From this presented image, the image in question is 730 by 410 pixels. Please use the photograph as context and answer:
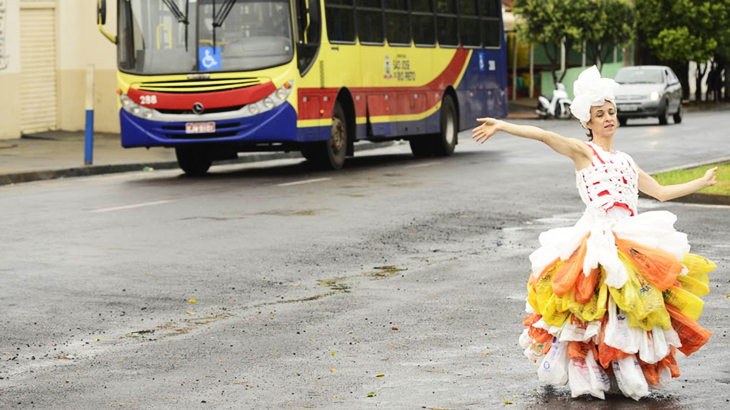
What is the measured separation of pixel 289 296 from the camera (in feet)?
29.2

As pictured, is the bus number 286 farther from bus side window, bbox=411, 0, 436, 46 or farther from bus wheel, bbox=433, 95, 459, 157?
bus wheel, bbox=433, 95, 459, 157

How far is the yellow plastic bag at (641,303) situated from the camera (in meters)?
5.66

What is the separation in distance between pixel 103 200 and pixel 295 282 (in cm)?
651

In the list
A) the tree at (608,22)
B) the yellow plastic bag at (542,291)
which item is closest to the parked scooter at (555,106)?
the tree at (608,22)

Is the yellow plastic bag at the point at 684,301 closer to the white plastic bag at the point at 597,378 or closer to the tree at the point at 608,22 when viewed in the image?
the white plastic bag at the point at 597,378

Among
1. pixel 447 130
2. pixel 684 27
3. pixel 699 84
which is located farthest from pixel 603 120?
pixel 699 84

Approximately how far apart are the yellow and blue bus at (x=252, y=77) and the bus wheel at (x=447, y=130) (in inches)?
83.8

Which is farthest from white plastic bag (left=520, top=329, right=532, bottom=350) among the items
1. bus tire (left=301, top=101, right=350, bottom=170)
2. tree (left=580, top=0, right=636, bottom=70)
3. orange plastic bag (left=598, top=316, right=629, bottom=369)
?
tree (left=580, top=0, right=636, bottom=70)

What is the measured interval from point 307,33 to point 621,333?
14498 mm

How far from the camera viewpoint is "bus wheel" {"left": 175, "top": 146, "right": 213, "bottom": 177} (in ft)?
67.7

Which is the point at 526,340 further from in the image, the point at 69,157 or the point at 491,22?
the point at 491,22

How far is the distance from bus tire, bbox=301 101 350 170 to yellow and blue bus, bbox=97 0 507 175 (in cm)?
2

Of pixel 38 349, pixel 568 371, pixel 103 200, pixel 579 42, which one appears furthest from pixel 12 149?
pixel 579 42

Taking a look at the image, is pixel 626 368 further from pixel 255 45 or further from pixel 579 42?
pixel 579 42
